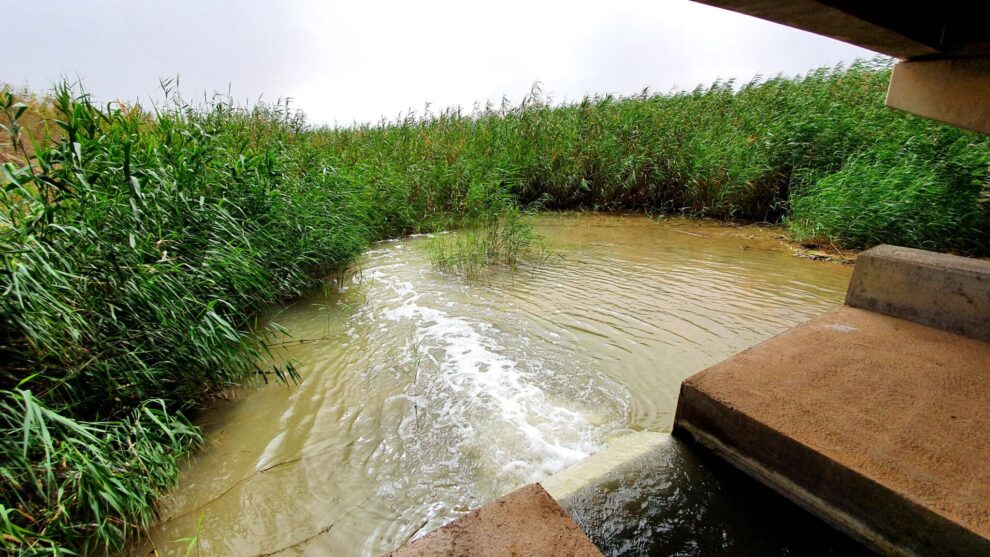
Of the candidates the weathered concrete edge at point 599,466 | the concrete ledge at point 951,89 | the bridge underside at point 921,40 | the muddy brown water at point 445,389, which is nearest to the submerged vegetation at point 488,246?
the muddy brown water at point 445,389

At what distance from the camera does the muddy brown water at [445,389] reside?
205cm

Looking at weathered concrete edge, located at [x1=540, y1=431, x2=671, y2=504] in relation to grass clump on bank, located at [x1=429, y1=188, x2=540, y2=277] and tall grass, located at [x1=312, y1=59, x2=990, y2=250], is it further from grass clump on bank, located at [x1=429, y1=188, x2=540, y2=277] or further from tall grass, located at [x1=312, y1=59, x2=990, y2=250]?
tall grass, located at [x1=312, y1=59, x2=990, y2=250]

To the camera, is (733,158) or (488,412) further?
(733,158)

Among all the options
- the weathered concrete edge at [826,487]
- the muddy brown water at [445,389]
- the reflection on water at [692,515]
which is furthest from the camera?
the muddy brown water at [445,389]

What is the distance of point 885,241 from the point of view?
18.9ft

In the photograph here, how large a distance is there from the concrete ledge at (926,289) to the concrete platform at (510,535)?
98.5 inches

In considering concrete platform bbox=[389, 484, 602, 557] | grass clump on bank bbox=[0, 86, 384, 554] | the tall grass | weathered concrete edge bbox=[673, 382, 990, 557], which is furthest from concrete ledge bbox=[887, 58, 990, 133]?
grass clump on bank bbox=[0, 86, 384, 554]

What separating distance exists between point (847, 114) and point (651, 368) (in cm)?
754

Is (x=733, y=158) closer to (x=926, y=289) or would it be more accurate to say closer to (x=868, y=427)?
(x=926, y=289)

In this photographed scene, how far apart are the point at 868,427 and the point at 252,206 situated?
4254mm

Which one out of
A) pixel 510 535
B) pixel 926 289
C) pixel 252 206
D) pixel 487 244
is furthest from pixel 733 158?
pixel 510 535

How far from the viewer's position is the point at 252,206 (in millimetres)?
3816

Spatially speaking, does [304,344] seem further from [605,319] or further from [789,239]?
[789,239]

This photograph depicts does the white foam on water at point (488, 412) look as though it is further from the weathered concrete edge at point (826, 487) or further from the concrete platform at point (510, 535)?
the concrete platform at point (510, 535)
